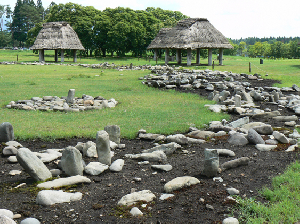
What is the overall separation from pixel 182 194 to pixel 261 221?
1.18 metres

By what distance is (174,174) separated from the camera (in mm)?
5348

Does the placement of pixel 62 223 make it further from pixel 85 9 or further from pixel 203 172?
pixel 85 9

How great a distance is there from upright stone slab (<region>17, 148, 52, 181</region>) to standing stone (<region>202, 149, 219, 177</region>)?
8.39 feet

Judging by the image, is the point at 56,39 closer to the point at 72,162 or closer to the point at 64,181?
the point at 72,162

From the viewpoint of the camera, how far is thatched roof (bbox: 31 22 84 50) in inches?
1556

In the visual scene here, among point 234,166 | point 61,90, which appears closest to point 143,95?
point 61,90

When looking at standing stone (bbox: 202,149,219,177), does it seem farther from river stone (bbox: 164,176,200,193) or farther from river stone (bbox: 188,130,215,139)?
river stone (bbox: 188,130,215,139)

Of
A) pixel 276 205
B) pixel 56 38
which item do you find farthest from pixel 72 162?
pixel 56 38

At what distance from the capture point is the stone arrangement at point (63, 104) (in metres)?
11.0

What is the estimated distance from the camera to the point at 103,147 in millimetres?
5789

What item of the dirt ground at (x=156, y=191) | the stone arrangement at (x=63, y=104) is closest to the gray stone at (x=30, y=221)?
the dirt ground at (x=156, y=191)

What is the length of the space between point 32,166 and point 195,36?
31.8m

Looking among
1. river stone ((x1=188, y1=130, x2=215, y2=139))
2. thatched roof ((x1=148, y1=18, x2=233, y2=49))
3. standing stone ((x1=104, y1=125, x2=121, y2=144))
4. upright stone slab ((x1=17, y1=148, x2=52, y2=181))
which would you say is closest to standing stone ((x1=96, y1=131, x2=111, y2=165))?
upright stone slab ((x1=17, y1=148, x2=52, y2=181))

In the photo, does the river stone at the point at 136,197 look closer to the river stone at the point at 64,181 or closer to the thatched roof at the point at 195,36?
the river stone at the point at 64,181
